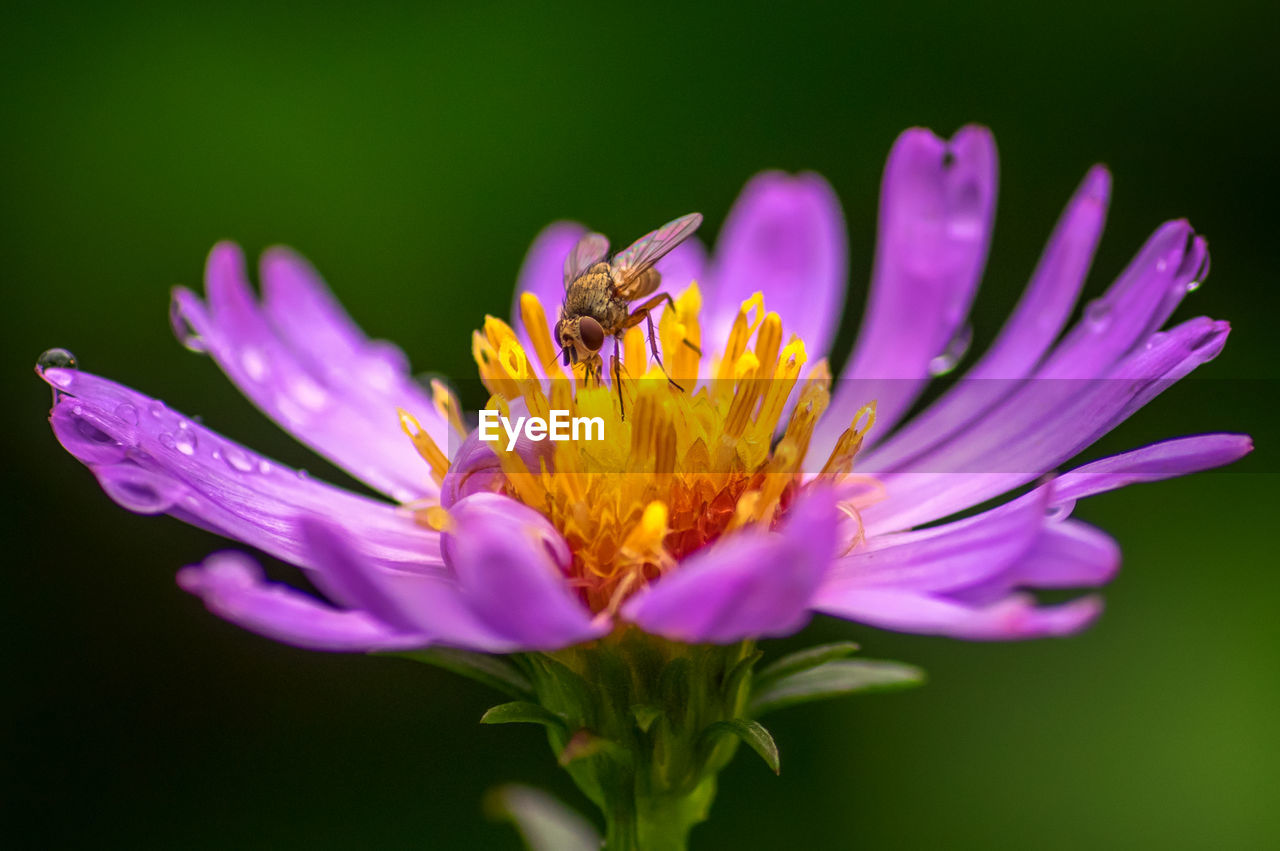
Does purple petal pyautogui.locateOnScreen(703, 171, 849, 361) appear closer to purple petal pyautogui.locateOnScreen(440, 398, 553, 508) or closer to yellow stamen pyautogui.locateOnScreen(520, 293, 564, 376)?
yellow stamen pyautogui.locateOnScreen(520, 293, 564, 376)

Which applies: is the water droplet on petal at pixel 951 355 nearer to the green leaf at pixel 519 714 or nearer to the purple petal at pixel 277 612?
the green leaf at pixel 519 714

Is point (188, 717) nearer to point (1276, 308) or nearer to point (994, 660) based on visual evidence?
point (994, 660)

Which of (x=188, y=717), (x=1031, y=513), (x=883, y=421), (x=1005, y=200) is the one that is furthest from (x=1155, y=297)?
(x=188, y=717)

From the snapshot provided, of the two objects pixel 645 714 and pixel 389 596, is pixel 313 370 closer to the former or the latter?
pixel 645 714

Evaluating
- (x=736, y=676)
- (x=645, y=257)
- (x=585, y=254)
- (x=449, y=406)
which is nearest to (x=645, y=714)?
(x=736, y=676)

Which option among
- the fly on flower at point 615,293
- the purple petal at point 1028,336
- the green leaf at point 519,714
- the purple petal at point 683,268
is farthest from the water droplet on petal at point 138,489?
the purple petal at point 683,268

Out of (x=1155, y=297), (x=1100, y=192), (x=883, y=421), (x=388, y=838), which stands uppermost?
(x=1100, y=192)
